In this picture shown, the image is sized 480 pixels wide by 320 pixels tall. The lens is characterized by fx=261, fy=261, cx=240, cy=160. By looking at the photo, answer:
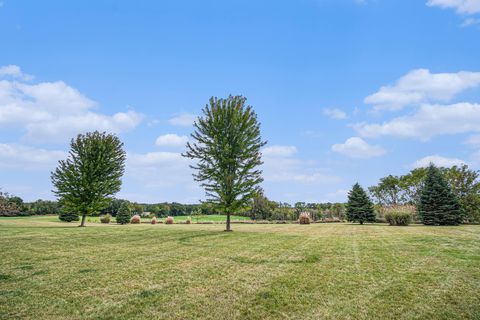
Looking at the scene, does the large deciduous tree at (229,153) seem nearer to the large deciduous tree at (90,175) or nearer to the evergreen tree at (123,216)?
the large deciduous tree at (90,175)

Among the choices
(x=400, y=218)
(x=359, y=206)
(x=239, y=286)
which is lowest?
(x=239, y=286)

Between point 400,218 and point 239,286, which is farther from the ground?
point 400,218

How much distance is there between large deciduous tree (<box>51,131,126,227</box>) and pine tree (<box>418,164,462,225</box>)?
103ft

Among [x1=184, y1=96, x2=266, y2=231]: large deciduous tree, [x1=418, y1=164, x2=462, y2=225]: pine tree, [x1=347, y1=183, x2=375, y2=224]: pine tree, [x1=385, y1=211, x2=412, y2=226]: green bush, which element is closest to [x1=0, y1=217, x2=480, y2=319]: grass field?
[x1=184, y1=96, x2=266, y2=231]: large deciduous tree

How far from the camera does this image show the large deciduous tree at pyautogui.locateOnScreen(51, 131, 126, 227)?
899 inches

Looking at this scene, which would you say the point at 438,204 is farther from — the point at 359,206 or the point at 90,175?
the point at 90,175

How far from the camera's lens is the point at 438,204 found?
27.0 meters

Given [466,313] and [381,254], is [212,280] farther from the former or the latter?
[381,254]

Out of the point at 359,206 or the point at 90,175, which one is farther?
the point at 359,206

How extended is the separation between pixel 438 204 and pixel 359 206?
8.39 m

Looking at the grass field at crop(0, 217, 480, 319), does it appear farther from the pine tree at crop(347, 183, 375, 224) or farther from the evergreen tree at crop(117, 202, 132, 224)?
the evergreen tree at crop(117, 202, 132, 224)

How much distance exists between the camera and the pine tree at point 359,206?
1296 inches

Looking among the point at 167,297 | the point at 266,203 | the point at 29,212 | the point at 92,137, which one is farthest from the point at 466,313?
the point at 29,212

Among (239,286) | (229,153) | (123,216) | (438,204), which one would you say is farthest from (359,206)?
(239,286)
